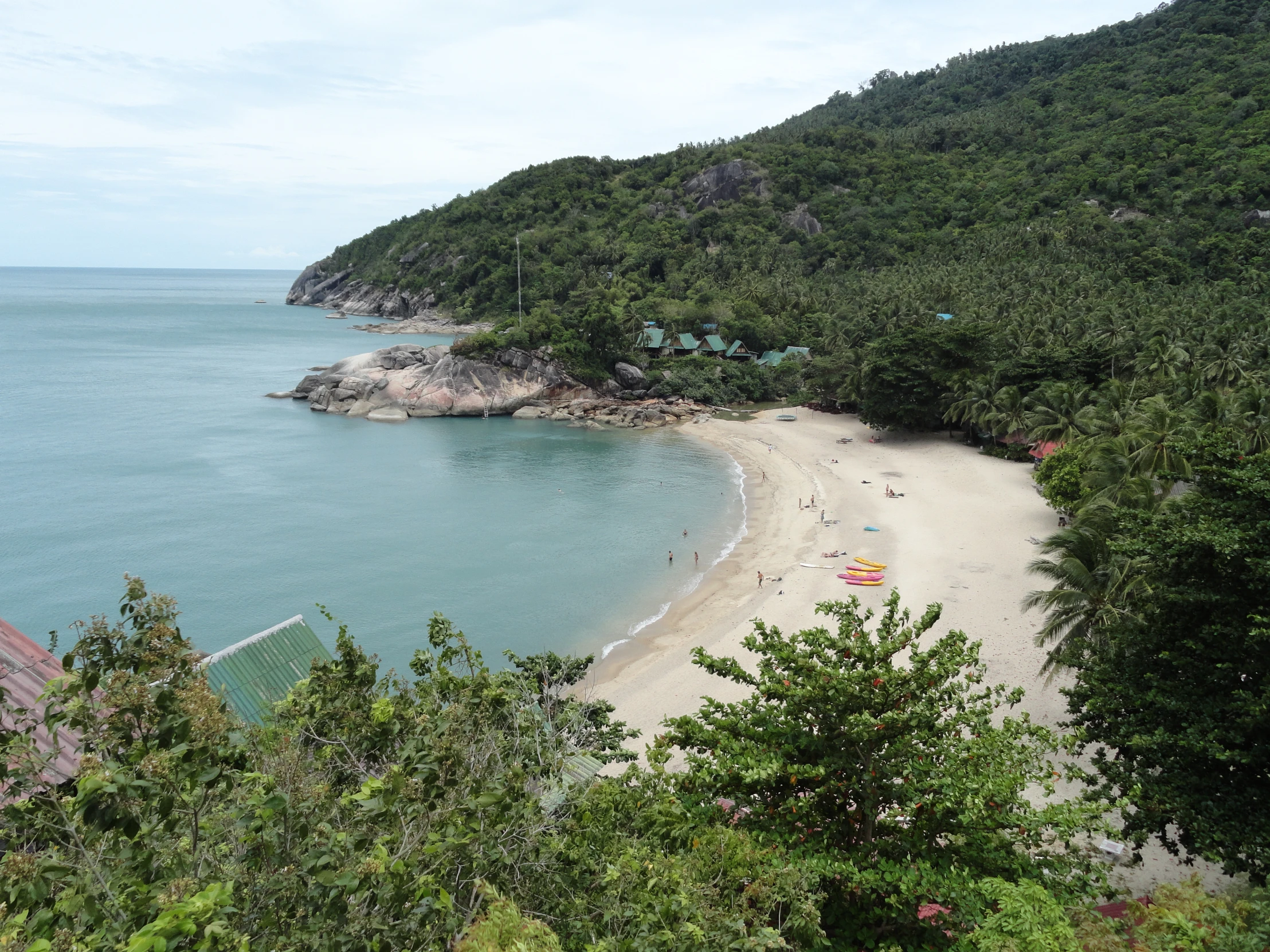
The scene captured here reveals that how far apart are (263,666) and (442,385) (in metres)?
44.1

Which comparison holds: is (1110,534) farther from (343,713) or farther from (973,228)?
(973,228)

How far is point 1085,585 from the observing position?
49.8 feet

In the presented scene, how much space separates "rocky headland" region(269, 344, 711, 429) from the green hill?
231cm

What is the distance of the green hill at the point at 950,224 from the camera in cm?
5244

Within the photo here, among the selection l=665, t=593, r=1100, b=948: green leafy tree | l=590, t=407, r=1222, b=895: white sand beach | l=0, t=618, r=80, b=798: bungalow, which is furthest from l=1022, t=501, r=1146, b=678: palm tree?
l=0, t=618, r=80, b=798: bungalow

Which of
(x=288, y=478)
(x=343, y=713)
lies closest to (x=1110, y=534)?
(x=343, y=713)

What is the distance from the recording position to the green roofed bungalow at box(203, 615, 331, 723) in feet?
42.1

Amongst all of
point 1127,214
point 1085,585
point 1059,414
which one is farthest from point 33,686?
point 1127,214

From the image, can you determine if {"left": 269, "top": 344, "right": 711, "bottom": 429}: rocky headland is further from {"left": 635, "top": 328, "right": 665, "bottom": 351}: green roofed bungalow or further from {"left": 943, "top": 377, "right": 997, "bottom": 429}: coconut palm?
{"left": 943, "top": 377, "right": 997, "bottom": 429}: coconut palm

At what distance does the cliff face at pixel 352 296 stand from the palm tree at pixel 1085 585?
10729 cm

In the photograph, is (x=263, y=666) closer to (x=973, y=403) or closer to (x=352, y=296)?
(x=973, y=403)

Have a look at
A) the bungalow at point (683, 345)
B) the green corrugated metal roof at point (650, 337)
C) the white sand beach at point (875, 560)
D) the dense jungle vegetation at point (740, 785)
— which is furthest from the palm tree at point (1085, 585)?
the bungalow at point (683, 345)

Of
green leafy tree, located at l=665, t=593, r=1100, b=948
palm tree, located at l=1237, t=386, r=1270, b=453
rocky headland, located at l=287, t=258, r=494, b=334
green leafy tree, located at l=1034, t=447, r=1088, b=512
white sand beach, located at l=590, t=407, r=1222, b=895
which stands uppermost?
rocky headland, located at l=287, t=258, r=494, b=334

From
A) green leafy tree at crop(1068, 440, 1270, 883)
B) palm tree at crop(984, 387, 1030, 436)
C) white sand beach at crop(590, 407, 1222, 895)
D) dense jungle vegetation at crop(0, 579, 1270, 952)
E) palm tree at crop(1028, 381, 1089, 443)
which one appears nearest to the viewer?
dense jungle vegetation at crop(0, 579, 1270, 952)
